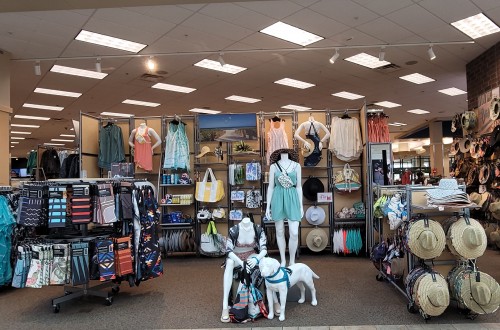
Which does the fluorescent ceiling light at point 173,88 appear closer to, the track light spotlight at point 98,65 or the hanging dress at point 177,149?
the track light spotlight at point 98,65

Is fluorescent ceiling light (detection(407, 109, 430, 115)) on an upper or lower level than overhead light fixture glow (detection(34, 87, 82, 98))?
lower

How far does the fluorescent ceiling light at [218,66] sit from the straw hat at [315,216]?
A: 3967 mm

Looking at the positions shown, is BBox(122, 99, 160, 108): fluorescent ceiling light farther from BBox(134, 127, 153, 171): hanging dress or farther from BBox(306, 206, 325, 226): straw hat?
BBox(306, 206, 325, 226): straw hat

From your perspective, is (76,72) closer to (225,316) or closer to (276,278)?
(225,316)

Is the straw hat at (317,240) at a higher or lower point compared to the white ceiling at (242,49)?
lower

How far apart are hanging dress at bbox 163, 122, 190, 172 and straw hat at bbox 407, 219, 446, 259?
13.4 ft

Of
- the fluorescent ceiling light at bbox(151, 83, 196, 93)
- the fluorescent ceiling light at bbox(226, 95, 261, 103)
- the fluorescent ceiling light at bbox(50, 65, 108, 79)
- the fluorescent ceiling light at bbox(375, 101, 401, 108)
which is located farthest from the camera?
the fluorescent ceiling light at bbox(375, 101, 401, 108)

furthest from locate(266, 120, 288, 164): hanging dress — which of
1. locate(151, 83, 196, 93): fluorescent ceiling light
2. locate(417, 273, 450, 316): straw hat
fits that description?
locate(151, 83, 196, 93): fluorescent ceiling light

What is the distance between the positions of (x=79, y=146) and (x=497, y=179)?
7.68 metres

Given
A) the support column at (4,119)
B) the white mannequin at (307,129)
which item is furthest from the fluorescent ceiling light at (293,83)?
the support column at (4,119)

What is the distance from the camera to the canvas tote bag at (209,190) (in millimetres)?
6492

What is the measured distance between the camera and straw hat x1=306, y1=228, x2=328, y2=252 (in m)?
6.50

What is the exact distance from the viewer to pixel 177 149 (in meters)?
6.63

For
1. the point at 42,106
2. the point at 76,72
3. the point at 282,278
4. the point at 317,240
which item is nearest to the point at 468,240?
the point at 282,278
